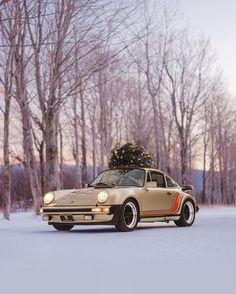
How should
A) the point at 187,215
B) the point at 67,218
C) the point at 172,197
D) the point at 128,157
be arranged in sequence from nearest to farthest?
the point at 67,218 → the point at 172,197 → the point at 187,215 → the point at 128,157

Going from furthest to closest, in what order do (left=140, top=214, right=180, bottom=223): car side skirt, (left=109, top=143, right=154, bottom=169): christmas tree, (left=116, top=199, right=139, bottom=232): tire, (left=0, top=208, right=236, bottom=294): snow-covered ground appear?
(left=109, top=143, right=154, bottom=169): christmas tree → (left=140, top=214, right=180, bottom=223): car side skirt → (left=116, top=199, right=139, bottom=232): tire → (left=0, top=208, right=236, bottom=294): snow-covered ground

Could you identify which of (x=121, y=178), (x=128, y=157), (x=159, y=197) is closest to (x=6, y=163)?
(x=128, y=157)

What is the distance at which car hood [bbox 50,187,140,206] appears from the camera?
12.4 metres

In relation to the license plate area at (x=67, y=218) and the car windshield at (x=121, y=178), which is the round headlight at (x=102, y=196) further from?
the car windshield at (x=121, y=178)

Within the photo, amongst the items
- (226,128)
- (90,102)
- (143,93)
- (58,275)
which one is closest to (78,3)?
(58,275)

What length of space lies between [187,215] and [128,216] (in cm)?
265

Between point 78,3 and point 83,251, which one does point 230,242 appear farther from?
point 78,3

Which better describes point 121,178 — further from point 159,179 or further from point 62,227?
point 62,227

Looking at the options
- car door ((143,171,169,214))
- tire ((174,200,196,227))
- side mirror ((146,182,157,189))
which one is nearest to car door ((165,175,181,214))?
car door ((143,171,169,214))

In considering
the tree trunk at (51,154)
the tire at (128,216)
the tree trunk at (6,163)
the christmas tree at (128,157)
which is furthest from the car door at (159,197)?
the tree trunk at (6,163)

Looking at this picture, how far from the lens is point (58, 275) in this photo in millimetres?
6016

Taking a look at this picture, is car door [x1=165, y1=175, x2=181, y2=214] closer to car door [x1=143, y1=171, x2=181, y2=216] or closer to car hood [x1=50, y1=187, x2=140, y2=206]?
car door [x1=143, y1=171, x2=181, y2=216]

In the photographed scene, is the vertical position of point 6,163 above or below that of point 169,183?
above

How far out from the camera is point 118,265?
6.83 m
